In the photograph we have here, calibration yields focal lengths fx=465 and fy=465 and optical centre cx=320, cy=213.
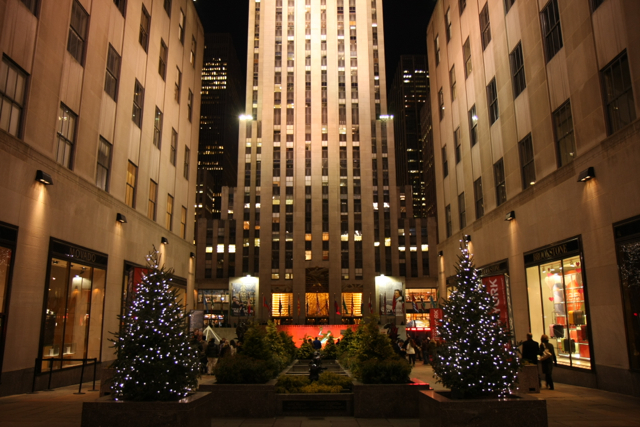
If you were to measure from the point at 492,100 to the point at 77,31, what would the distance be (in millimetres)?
20774

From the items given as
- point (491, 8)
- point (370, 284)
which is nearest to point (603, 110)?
point (491, 8)

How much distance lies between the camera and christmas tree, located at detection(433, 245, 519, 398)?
915 centimetres

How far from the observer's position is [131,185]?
82.5 feet

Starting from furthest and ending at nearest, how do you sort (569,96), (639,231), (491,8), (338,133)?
(338,133) < (491,8) < (569,96) < (639,231)

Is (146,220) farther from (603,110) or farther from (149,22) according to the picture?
(603,110)

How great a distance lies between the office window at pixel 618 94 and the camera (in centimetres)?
1445

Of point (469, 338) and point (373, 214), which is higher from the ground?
point (373, 214)

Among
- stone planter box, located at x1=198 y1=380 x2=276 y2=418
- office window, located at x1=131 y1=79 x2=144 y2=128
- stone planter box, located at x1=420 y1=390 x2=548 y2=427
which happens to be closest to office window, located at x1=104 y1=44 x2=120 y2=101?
office window, located at x1=131 y1=79 x2=144 y2=128

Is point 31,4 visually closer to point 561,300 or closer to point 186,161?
point 186,161

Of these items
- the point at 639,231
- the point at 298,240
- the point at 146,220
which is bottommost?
the point at 639,231

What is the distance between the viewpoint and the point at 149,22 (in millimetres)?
27734

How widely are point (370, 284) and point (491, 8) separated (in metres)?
69.0

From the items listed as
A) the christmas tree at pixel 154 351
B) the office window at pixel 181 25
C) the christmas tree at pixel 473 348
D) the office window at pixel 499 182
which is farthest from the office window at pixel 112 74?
the office window at pixel 499 182

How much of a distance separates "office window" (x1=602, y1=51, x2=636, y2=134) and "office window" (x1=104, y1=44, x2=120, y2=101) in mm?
20932
